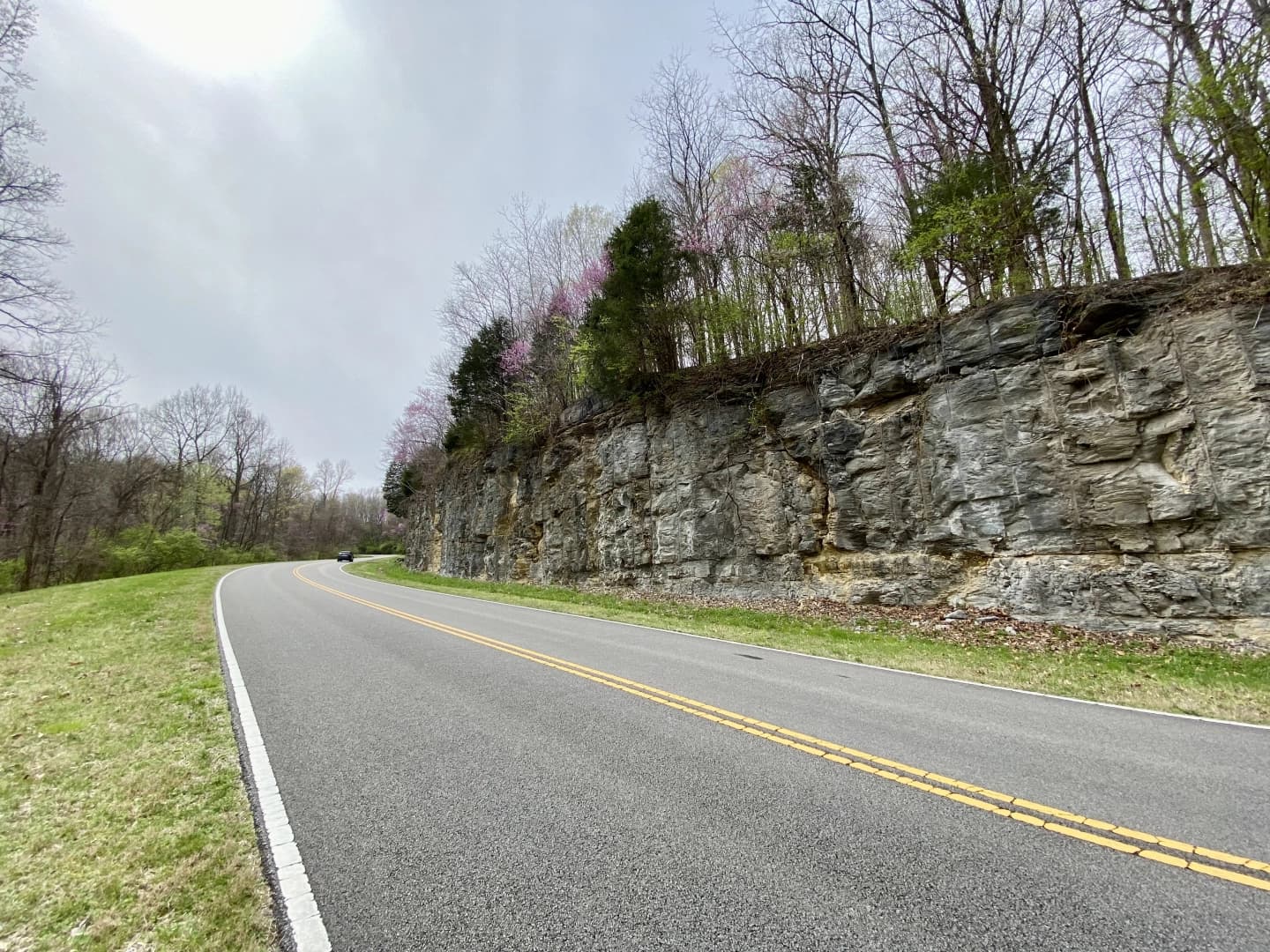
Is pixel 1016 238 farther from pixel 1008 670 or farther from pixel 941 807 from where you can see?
pixel 941 807

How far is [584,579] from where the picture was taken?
71.3 ft

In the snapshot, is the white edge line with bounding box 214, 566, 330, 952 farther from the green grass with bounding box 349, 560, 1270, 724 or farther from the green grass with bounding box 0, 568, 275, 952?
the green grass with bounding box 349, 560, 1270, 724

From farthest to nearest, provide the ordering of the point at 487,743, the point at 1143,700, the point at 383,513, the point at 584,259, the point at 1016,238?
the point at 383,513 → the point at 584,259 → the point at 1016,238 → the point at 1143,700 → the point at 487,743

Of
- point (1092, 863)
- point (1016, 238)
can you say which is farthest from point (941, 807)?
point (1016, 238)

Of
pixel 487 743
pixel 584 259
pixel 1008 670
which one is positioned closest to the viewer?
pixel 487 743

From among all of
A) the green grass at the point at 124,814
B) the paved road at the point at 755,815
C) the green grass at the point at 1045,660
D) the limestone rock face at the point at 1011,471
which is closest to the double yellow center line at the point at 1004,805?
the paved road at the point at 755,815

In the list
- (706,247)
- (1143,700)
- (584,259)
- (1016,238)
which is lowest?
(1143,700)

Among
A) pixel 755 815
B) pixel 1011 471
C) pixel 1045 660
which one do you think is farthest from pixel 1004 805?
pixel 1011 471

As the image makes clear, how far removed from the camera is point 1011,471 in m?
11.6

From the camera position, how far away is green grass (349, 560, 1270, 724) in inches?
255

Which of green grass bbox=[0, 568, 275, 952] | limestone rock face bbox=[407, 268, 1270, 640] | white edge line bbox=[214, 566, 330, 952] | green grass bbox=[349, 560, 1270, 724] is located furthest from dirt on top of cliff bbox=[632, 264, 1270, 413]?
green grass bbox=[0, 568, 275, 952]

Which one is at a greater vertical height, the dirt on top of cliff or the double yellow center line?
the dirt on top of cliff

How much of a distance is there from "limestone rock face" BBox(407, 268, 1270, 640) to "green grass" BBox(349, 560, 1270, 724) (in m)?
1.38

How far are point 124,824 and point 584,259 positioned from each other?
983 inches
